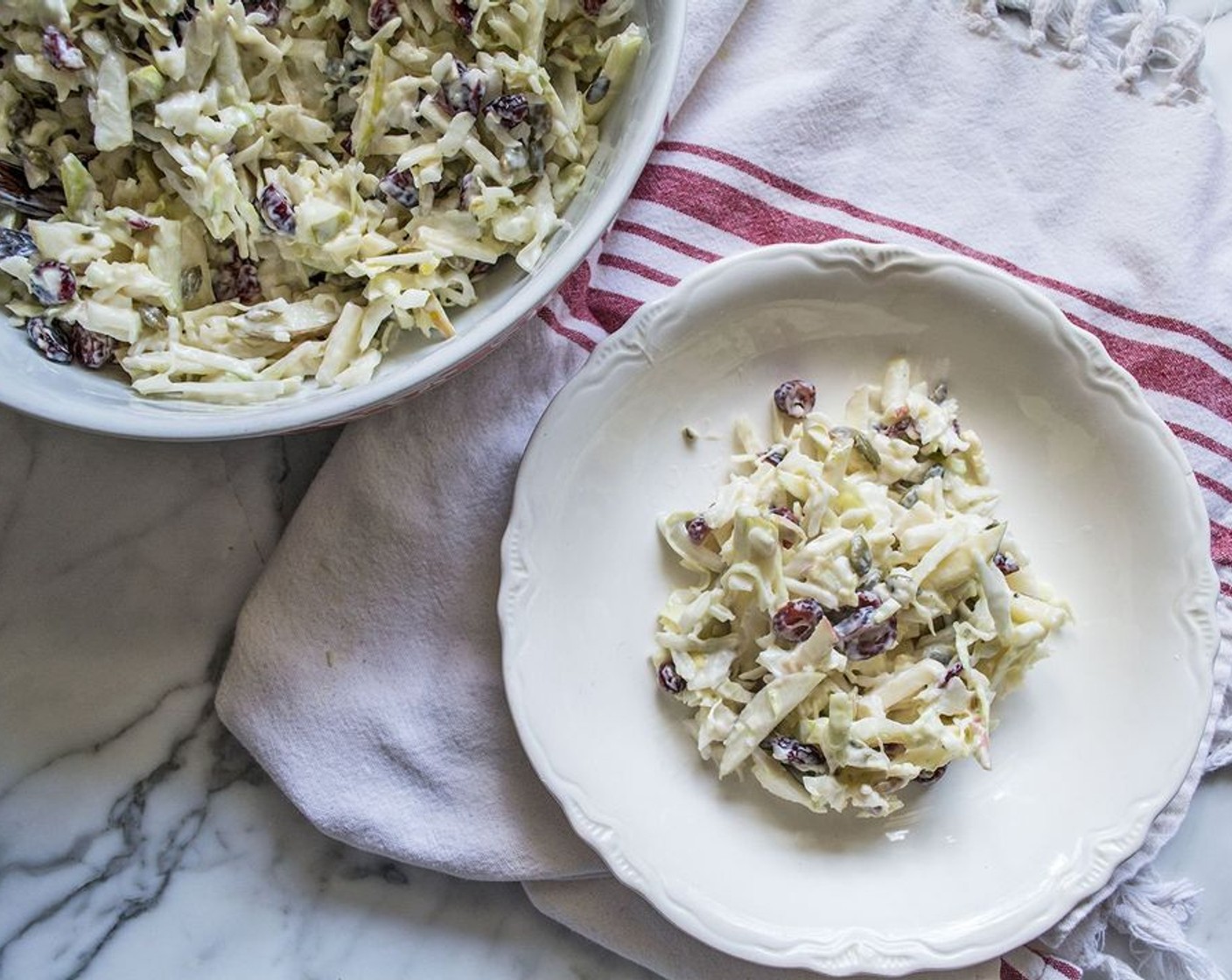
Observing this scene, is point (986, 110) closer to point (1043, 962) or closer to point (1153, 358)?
point (1153, 358)

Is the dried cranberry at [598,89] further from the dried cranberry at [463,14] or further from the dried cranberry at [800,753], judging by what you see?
the dried cranberry at [800,753]

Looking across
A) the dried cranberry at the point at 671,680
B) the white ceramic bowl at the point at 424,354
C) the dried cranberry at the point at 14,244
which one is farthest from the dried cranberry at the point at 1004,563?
the dried cranberry at the point at 14,244

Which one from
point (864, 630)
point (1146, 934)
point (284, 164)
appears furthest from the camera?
point (1146, 934)

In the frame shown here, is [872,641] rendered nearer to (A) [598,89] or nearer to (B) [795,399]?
(B) [795,399]

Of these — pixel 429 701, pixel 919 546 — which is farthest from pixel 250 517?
pixel 919 546

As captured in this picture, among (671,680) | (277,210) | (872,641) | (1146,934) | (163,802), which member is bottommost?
(163,802)

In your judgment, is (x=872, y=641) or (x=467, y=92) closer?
(x=467, y=92)

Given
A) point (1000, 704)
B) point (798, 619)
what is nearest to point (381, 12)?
point (798, 619)
